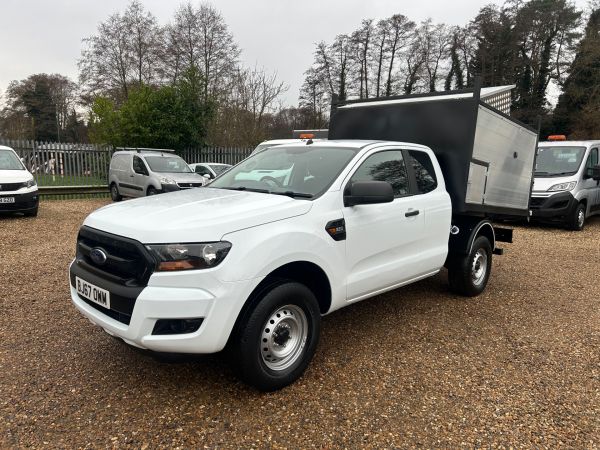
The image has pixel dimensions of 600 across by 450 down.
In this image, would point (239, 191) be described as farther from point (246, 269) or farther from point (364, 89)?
point (364, 89)

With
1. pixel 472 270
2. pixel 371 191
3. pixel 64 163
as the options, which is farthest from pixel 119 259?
pixel 64 163

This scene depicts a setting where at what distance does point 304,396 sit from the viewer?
9.73 ft

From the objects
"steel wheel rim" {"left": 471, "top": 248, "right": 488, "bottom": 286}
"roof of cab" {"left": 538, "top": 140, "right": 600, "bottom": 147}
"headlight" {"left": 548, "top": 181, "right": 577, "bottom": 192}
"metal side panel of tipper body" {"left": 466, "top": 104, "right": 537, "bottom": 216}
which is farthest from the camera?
"roof of cab" {"left": 538, "top": 140, "right": 600, "bottom": 147}

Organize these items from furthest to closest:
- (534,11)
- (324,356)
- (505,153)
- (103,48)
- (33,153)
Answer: (534,11), (103,48), (33,153), (505,153), (324,356)

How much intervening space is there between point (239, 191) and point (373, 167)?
48.1 inches

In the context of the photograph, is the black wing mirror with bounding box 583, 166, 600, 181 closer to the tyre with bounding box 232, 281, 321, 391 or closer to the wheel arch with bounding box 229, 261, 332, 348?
the wheel arch with bounding box 229, 261, 332, 348

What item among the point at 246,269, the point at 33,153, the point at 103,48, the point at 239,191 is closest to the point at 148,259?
the point at 246,269

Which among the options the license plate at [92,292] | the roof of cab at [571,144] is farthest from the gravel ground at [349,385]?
the roof of cab at [571,144]

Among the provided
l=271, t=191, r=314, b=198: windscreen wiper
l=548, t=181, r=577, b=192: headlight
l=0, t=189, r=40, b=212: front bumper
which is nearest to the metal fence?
l=0, t=189, r=40, b=212: front bumper

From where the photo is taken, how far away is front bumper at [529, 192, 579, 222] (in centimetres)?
989

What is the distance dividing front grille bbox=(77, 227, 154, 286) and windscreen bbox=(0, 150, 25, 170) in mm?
8661

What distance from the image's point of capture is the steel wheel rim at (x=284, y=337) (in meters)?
2.90

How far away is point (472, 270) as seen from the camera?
510cm

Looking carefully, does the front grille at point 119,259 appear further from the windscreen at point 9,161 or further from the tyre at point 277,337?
the windscreen at point 9,161
